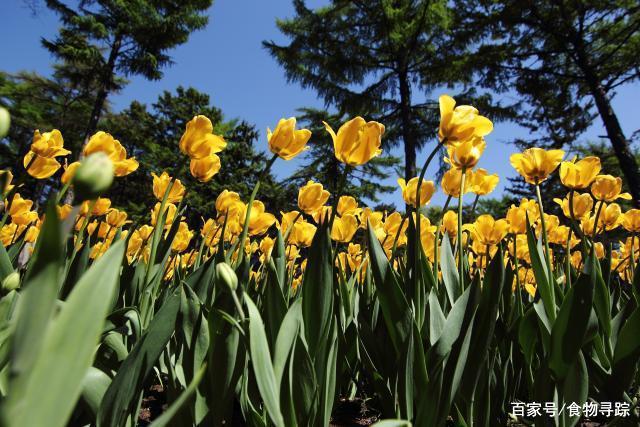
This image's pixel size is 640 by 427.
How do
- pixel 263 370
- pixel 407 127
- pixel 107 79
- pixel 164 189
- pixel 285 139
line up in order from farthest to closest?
pixel 107 79
pixel 407 127
pixel 164 189
pixel 285 139
pixel 263 370

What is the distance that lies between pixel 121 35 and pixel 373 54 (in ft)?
23.7

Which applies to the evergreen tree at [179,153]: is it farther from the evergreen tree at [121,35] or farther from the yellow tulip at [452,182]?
the yellow tulip at [452,182]

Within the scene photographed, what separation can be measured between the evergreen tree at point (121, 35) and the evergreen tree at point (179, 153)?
483 centimetres

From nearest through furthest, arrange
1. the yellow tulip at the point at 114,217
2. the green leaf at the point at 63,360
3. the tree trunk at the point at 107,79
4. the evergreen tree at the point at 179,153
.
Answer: the green leaf at the point at 63,360, the yellow tulip at the point at 114,217, the tree trunk at the point at 107,79, the evergreen tree at the point at 179,153

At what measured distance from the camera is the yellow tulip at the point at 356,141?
98 cm

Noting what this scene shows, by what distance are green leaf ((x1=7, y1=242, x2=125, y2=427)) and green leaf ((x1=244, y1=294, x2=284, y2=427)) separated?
1.01 ft

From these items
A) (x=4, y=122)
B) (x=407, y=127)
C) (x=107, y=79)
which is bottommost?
(x=4, y=122)

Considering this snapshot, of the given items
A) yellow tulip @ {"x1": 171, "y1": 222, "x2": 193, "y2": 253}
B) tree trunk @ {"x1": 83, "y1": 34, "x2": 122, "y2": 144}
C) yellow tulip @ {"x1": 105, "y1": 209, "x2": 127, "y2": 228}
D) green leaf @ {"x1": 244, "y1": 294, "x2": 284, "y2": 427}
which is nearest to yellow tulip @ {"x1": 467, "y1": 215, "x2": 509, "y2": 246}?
green leaf @ {"x1": 244, "y1": 294, "x2": 284, "y2": 427}

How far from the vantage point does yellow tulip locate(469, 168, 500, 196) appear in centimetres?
146

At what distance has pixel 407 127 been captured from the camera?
10.9 meters

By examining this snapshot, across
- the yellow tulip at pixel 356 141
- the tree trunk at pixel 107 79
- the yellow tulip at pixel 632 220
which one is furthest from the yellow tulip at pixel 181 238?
the tree trunk at pixel 107 79

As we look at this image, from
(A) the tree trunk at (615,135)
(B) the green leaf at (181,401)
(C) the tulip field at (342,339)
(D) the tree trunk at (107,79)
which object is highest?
(D) the tree trunk at (107,79)

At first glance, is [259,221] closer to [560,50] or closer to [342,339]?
[342,339]

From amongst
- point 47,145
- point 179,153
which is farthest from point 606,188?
point 179,153
